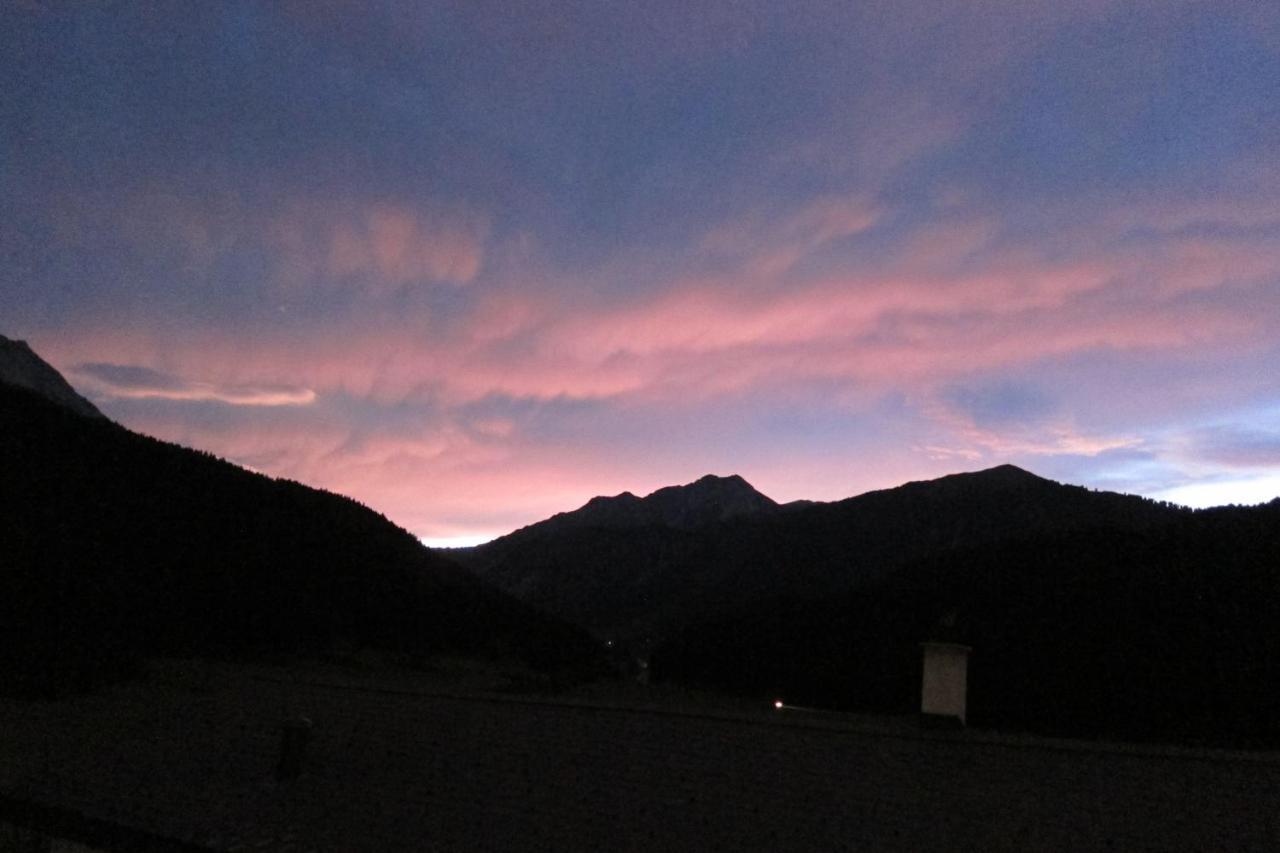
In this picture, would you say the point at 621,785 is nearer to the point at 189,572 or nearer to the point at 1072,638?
the point at 1072,638

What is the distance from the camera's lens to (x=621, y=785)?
9641 millimetres

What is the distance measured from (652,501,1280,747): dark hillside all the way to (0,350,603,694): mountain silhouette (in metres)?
6.72

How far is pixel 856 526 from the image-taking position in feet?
237

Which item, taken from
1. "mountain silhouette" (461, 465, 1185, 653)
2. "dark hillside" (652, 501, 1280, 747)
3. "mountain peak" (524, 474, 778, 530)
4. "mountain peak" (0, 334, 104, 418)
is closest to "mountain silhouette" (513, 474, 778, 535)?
"mountain peak" (524, 474, 778, 530)

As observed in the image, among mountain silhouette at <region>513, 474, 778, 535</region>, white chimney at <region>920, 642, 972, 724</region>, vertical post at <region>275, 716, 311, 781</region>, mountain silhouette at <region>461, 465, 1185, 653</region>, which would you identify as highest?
mountain silhouette at <region>513, 474, 778, 535</region>

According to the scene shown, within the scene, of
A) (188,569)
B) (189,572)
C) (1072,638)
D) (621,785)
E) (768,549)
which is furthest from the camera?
(768,549)

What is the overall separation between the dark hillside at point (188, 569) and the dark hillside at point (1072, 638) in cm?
767

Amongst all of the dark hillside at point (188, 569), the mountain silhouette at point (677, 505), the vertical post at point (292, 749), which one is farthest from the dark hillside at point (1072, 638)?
the mountain silhouette at point (677, 505)

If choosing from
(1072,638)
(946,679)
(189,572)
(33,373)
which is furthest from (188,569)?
(33,373)

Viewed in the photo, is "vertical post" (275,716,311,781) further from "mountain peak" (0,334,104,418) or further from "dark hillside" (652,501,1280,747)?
"mountain peak" (0,334,104,418)

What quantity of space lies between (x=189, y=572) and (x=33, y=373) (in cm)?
7831

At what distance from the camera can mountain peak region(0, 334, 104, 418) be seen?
86500mm

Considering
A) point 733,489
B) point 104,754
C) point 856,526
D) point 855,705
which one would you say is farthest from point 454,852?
point 733,489

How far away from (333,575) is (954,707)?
26.0 meters
